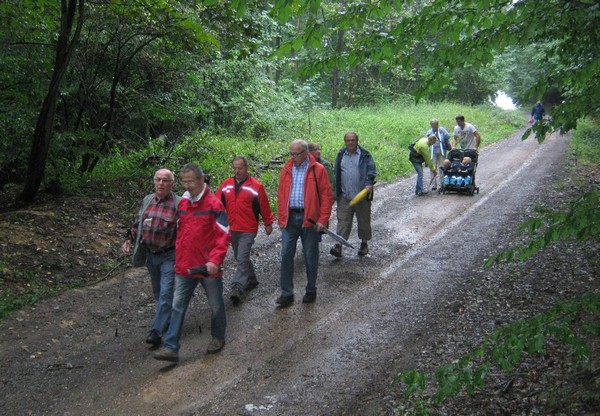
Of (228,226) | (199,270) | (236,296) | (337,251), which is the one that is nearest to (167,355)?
(199,270)

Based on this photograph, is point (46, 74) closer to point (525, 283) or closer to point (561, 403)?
point (525, 283)

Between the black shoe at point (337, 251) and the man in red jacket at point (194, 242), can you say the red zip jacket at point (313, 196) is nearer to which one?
the man in red jacket at point (194, 242)

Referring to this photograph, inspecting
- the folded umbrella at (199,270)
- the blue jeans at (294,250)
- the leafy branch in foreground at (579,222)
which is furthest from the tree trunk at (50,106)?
the leafy branch in foreground at (579,222)

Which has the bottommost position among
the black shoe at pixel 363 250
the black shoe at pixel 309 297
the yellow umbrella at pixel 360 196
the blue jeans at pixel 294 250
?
the black shoe at pixel 309 297

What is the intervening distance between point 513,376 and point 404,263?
3653 mm

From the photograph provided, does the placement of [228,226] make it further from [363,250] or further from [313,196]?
[363,250]

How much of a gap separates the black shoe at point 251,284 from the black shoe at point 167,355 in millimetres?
2295

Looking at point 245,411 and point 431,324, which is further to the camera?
point 431,324

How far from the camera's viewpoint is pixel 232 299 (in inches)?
288

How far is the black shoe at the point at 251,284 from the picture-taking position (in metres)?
7.87

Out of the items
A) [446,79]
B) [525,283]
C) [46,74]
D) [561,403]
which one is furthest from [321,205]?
[46,74]

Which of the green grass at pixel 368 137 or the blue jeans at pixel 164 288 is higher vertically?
the green grass at pixel 368 137

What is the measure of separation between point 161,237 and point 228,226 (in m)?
0.80

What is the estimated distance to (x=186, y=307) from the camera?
584 centimetres
